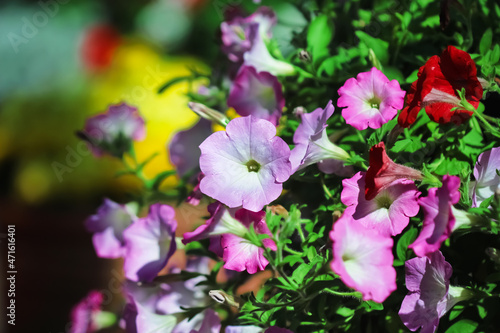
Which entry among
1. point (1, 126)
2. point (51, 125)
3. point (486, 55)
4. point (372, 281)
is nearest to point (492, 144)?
point (486, 55)

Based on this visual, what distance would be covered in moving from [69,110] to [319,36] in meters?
1.88

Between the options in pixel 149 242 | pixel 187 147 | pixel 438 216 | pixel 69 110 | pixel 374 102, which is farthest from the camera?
pixel 69 110

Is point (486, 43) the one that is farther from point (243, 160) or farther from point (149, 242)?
point (149, 242)

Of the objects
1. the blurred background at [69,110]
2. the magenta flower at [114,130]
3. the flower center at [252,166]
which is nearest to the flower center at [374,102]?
the flower center at [252,166]

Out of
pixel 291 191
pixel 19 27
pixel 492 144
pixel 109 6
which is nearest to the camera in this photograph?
pixel 492 144

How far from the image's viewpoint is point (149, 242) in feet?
1.84

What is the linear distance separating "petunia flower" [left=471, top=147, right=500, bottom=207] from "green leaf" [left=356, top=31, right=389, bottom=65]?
6.5 inches

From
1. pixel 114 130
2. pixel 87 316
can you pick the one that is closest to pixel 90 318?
pixel 87 316

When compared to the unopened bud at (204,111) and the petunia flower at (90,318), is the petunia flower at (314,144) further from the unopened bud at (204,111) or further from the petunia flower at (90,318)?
the petunia flower at (90,318)

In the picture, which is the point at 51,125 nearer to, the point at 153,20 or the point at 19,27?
the point at 19,27

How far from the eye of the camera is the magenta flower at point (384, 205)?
0.40m

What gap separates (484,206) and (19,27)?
8.02 feet

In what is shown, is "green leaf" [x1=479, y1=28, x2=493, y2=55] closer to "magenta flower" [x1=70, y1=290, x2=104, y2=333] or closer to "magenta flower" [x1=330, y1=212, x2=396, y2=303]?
"magenta flower" [x1=330, y1=212, x2=396, y2=303]

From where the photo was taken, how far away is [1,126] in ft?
7.57
